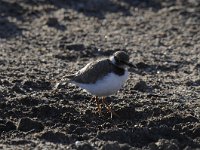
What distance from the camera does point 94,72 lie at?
8469 mm

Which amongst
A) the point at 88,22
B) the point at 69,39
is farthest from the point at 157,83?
the point at 88,22

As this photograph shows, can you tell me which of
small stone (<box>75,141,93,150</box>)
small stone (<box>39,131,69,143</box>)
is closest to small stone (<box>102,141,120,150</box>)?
small stone (<box>75,141,93,150</box>)

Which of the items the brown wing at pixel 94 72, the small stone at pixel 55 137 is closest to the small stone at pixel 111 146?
the small stone at pixel 55 137

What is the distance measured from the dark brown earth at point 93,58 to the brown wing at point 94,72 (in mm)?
458

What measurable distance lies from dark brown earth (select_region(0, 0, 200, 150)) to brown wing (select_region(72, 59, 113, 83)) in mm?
458

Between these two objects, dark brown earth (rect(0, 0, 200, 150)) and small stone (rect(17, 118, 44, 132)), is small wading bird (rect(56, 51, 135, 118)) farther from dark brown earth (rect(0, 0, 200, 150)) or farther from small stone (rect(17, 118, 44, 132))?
small stone (rect(17, 118, 44, 132))

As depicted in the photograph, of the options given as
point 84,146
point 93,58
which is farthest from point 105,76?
point 93,58

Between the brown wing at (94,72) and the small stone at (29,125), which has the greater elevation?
the brown wing at (94,72)

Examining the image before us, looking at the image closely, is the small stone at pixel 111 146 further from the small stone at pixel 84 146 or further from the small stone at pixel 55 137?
the small stone at pixel 55 137

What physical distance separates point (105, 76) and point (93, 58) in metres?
3.43

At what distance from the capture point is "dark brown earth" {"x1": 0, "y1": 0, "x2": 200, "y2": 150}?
7672 mm

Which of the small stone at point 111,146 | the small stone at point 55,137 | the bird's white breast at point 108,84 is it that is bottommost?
the small stone at point 55,137

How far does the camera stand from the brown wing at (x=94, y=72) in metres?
8.38

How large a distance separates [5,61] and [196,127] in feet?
14.2
